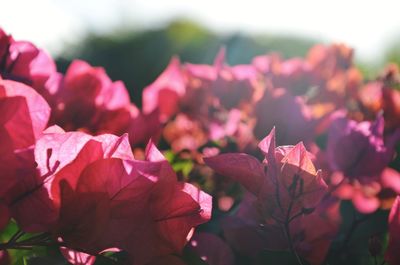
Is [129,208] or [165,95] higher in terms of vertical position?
[129,208]

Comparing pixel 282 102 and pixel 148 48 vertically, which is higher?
pixel 282 102

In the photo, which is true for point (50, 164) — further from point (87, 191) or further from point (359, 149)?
point (359, 149)

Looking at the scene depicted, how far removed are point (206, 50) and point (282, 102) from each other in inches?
110

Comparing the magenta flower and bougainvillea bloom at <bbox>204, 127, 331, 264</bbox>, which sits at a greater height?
bougainvillea bloom at <bbox>204, 127, 331, 264</bbox>

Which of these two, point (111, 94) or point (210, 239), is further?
point (111, 94)

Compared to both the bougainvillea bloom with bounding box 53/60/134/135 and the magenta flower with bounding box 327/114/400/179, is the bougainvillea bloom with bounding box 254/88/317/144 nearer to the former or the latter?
the magenta flower with bounding box 327/114/400/179

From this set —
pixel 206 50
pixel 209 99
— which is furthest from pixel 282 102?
pixel 206 50

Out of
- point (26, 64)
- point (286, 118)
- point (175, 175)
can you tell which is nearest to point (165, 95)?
point (286, 118)

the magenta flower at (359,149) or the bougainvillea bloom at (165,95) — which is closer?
the magenta flower at (359,149)

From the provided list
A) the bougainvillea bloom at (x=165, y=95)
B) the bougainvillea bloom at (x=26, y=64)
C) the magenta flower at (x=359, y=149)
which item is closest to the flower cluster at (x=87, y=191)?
the bougainvillea bloom at (x=26, y=64)

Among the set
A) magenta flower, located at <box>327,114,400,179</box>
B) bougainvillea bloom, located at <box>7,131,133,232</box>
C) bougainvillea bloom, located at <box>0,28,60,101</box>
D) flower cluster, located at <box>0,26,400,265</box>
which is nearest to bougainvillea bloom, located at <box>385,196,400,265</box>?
flower cluster, located at <box>0,26,400,265</box>

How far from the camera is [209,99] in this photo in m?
0.97

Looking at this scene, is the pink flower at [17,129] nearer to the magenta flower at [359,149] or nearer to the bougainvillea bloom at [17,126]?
the bougainvillea bloom at [17,126]

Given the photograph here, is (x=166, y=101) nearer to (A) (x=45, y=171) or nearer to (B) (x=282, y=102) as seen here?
(B) (x=282, y=102)
